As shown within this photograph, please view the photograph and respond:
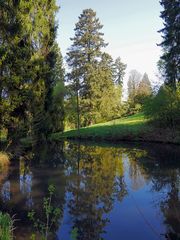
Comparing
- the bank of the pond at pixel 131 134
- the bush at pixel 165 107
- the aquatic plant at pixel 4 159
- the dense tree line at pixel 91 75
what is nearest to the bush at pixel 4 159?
the aquatic plant at pixel 4 159

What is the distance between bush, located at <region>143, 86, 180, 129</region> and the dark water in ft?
35.5

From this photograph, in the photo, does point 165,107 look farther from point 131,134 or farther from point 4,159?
point 4,159

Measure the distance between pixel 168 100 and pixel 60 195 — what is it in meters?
18.4

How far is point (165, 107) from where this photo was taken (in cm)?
2611

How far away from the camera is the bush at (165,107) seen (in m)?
25.3

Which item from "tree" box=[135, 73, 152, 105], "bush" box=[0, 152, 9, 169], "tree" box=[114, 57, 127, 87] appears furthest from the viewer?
"tree" box=[114, 57, 127, 87]

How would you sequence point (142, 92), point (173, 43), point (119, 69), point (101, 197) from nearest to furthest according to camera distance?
1. point (101, 197)
2. point (173, 43)
3. point (142, 92)
4. point (119, 69)

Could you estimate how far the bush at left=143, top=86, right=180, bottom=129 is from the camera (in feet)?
83.1

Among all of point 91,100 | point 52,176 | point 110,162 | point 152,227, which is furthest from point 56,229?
point 91,100

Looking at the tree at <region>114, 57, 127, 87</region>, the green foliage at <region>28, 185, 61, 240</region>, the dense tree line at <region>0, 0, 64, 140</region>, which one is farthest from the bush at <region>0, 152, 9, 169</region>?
the tree at <region>114, 57, 127, 87</region>

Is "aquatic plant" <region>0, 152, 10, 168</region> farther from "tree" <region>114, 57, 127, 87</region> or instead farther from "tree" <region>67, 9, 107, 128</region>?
"tree" <region>114, 57, 127, 87</region>

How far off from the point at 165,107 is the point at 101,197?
724 inches

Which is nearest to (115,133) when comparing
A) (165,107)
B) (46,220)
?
(165,107)

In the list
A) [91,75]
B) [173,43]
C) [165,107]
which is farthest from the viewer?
[91,75]
